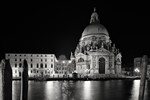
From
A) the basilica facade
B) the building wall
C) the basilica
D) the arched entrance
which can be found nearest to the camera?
the basilica facade

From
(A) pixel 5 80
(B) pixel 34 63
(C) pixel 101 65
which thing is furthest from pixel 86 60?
(A) pixel 5 80

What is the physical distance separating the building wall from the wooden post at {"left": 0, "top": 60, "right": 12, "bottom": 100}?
68272mm

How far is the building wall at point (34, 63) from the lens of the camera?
76812 millimetres

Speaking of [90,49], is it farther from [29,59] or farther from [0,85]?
[0,85]

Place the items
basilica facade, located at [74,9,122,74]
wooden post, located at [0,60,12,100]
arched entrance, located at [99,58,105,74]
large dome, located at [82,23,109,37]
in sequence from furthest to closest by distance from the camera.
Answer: large dome, located at [82,23,109,37] < arched entrance, located at [99,58,105,74] < basilica facade, located at [74,9,122,74] < wooden post, located at [0,60,12,100]

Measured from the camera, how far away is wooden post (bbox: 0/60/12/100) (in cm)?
951

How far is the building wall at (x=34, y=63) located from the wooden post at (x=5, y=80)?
68272 mm

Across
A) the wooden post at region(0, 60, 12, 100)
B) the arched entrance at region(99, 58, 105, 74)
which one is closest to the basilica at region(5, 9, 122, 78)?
the arched entrance at region(99, 58, 105, 74)

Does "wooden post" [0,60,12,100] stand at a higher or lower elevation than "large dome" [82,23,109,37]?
lower

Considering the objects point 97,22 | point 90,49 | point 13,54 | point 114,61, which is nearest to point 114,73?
point 114,61

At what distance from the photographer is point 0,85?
9.56 metres

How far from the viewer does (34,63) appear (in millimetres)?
78875

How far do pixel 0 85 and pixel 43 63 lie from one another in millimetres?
71231

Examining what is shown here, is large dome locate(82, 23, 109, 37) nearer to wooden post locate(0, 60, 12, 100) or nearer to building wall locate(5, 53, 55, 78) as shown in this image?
building wall locate(5, 53, 55, 78)
